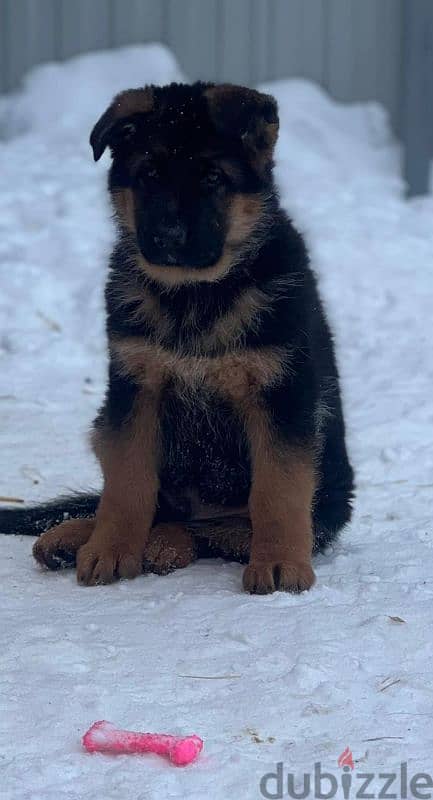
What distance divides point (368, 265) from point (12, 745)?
5.38 meters

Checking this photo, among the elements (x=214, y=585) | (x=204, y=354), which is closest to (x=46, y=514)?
(x=214, y=585)

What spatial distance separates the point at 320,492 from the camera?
12.6ft

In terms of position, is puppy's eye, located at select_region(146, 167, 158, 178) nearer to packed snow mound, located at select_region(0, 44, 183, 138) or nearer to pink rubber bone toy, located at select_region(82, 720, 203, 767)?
pink rubber bone toy, located at select_region(82, 720, 203, 767)

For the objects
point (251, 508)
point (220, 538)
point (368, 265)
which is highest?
point (251, 508)

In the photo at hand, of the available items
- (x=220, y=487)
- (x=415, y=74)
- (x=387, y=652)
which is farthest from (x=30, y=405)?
(x=415, y=74)

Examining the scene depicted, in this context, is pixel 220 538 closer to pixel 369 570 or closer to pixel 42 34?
pixel 369 570

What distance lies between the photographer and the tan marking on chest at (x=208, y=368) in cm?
339

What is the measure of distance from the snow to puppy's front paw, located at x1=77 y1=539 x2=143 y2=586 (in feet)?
0.17

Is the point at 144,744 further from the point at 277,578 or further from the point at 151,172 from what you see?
the point at 151,172

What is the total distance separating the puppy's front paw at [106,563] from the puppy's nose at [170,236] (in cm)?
86

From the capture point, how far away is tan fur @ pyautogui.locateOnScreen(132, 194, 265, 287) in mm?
3443

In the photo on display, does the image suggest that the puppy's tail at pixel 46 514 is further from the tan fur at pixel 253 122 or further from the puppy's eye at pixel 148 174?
the tan fur at pixel 253 122

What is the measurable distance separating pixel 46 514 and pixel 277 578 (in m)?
0.99

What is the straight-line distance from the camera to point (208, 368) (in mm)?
3461
